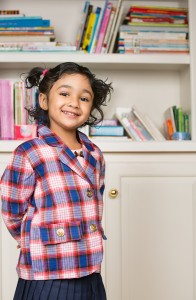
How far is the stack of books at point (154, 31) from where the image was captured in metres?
2.18

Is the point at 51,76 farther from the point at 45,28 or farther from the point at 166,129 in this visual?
the point at 166,129

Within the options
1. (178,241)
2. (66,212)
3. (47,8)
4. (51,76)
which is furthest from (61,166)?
(47,8)

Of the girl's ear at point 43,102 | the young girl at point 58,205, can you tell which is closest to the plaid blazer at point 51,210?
the young girl at point 58,205

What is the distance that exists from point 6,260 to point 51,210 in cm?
87

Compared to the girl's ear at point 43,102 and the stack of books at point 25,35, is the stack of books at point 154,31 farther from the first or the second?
the girl's ear at point 43,102

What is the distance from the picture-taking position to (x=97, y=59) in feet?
6.96

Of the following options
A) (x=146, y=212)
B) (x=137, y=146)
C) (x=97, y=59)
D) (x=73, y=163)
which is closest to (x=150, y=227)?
(x=146, y=212)

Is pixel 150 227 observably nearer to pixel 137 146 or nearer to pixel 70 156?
pixel 137 146

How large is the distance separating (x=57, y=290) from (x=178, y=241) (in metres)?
0.94

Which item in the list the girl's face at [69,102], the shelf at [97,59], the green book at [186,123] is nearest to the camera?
the girl's face at [69,102]

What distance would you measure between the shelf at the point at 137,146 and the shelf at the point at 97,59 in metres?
0.38

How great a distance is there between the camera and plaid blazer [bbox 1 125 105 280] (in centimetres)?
122

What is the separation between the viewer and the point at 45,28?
7.09 ft

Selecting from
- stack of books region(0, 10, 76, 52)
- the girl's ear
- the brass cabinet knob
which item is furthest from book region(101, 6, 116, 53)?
the girl's ear
